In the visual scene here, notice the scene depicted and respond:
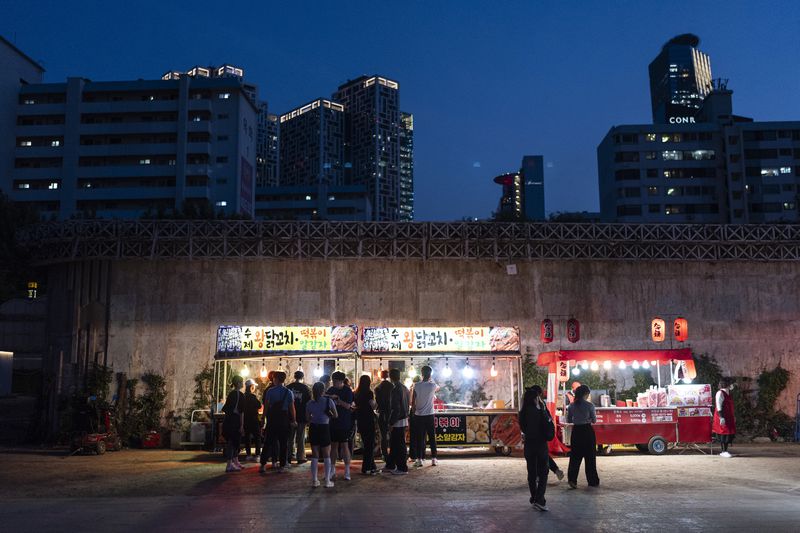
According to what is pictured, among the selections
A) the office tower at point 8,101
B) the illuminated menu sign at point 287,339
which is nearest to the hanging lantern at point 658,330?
the illuminated menu sign at point 287,339

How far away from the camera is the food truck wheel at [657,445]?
48.5 feet

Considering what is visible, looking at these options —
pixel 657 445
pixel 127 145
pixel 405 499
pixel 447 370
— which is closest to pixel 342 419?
pixel 405 499

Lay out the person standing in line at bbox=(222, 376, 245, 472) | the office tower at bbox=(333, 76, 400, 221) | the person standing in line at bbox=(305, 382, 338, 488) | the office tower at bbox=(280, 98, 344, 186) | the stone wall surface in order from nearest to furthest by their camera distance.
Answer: the person standing in line at bbox=(305, 382, 338, 488) → the person standing in line at bbox=(222, 376, 245, 472) → the stone wall surface → the office tower at bbox=(280, 98, 344, 186) → the office tower at bbox=(333, 76, 400, 221)

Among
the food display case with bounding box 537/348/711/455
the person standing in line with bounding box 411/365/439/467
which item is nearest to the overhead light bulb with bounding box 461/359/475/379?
the food display case with bounding box 537/348/711/455

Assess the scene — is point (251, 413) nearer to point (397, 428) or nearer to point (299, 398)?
point (299, 398)

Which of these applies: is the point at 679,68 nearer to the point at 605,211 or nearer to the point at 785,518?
the point at 605,211

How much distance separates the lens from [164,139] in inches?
2662

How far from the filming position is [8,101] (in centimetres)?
6656

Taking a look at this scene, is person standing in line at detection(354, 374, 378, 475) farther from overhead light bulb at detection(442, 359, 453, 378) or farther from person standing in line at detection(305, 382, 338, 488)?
overhead light bulb at detection(442, 359, 453, 378)

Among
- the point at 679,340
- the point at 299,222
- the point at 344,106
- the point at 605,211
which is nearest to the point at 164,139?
the point at 605,211

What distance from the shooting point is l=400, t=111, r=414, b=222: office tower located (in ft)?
592

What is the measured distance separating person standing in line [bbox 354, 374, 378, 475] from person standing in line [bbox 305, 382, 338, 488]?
4.78 ft

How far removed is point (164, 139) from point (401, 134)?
113 m

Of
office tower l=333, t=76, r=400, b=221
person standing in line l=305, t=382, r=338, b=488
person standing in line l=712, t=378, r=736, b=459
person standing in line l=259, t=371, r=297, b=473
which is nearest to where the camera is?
person standing in line l=305, t=382, r=338, b=488
